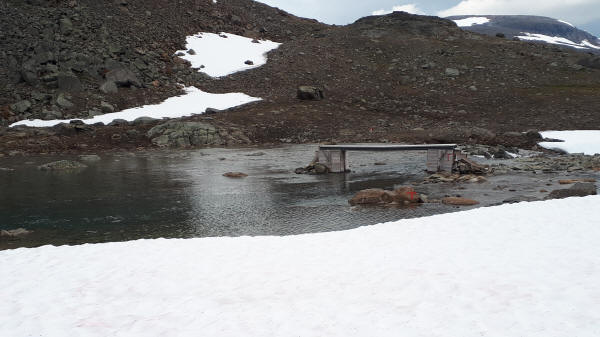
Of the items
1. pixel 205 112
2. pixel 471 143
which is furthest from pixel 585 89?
pixel 205 112

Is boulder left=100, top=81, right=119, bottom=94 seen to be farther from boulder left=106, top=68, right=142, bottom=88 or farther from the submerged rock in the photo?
the submerged rock

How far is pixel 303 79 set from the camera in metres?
53.0

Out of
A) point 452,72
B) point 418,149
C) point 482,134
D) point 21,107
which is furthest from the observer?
point 452,72

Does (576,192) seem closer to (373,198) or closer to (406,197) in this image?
(406,197)

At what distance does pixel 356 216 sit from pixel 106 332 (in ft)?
30.3

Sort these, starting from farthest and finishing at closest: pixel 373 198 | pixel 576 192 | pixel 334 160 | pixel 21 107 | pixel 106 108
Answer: pixel 106 108, pixel 21 107, pixel 334 160, pixel 373 198, pixel 576 192

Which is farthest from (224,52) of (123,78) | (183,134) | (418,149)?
(418,149)

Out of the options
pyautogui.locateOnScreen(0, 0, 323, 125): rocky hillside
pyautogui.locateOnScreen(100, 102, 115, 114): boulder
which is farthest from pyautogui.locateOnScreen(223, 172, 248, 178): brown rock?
pyautogui.locateOnScreen(0, 0, 323, 125): rocky hillside

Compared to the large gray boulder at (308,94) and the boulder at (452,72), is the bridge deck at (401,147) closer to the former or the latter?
the large gray boulder at (308,94)

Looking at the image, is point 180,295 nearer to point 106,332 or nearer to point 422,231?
point 106,332

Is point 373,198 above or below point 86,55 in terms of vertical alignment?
below

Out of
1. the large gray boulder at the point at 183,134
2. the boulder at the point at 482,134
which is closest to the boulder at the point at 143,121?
the large gray boulder at the point at 183,134

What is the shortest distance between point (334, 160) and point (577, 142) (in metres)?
17.1

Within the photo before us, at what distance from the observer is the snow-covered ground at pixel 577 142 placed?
2861cm
